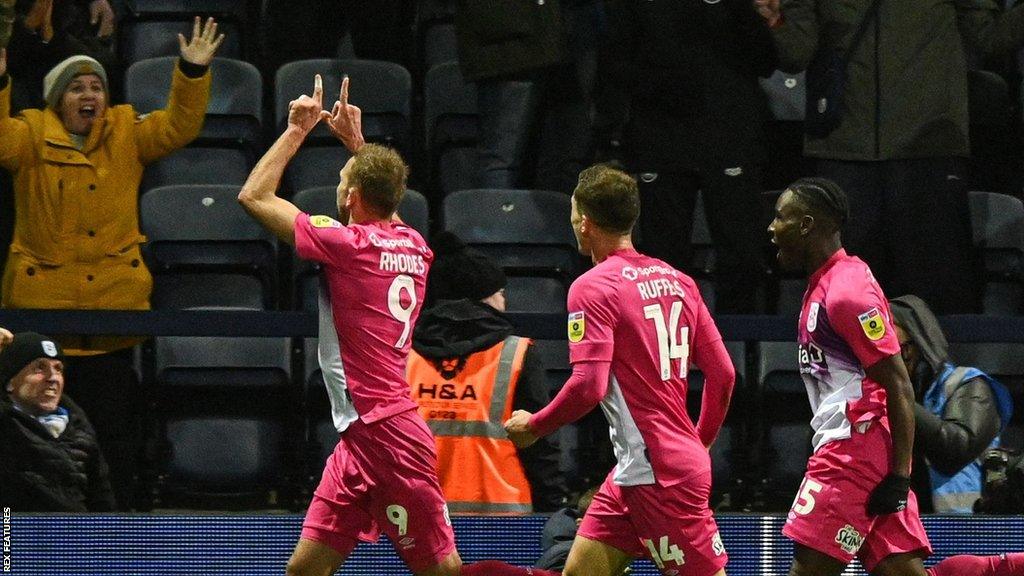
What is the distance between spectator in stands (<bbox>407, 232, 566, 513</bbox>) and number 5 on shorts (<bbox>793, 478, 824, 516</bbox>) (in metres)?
1.33

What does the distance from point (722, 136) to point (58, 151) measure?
3154 millimetres

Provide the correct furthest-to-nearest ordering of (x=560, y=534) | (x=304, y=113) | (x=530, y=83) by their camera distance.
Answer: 1. (x=530, y=83)
2. (x=560, y=534)
3. (x=304, y=113)

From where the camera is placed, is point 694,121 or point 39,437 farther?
point 694,121

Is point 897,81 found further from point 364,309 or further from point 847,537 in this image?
point 364,309

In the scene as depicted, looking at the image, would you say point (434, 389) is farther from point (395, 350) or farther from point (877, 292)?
point (877, 292)

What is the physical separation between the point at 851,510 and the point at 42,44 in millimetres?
5285

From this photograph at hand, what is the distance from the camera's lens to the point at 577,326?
19.6 feet

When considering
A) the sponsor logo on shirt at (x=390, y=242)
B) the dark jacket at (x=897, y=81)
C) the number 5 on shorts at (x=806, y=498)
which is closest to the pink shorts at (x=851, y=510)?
the number 5 on shorts at (x=806, y=498)

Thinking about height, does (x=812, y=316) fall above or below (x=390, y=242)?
below

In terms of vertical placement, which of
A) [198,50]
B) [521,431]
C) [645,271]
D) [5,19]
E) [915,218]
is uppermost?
[5,19]

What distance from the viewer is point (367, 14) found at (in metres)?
10.3

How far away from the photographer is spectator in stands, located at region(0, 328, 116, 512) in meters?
7.39

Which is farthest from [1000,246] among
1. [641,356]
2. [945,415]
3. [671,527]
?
[671,527]

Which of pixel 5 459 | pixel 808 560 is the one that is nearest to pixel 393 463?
pixel 808 560
